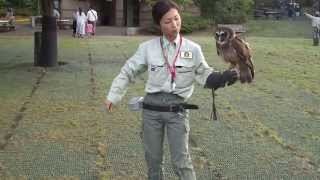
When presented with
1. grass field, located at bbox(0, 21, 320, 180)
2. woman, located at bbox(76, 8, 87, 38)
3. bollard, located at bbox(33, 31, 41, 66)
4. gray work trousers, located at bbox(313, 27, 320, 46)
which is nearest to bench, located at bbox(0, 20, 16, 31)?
woman, located at bbox(76, 8, 87, 38)

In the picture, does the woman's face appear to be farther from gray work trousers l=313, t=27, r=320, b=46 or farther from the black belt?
gray work trousers l=313, t=27, r=320, b=46

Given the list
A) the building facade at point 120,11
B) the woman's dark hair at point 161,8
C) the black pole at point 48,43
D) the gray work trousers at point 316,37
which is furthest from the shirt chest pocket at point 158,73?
the building facade at point 120,11

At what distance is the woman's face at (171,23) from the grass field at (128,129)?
2090mm

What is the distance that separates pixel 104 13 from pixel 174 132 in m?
45.0

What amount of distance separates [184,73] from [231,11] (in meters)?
40.1

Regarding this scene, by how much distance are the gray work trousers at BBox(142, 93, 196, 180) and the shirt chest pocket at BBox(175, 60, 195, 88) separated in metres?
0.13

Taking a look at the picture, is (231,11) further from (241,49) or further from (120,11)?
A: (241,49)

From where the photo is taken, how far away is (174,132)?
5543 mm

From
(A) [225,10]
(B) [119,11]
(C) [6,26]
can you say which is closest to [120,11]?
(B) [119,11]

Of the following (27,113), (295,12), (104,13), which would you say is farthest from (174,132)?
(295,12)

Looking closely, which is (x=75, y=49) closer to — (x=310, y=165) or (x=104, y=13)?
(x=310, y=165)

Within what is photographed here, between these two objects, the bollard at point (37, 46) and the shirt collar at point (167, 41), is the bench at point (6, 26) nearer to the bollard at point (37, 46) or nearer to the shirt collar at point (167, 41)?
the bollard at point (37, 46)

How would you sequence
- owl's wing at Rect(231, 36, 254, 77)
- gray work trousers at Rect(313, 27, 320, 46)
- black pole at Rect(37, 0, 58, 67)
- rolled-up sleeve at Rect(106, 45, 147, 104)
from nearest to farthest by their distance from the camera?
owl's wing at Rect(231, 36, 254, 77) → rolled-up sleeve at Rect(106, 45, 147, 104) → black pole at Rect(37, 0, 58, 67) → gray work trousers at Rect(313, 27, 320, 46)

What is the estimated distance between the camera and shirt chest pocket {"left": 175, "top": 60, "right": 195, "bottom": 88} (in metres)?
5.42
